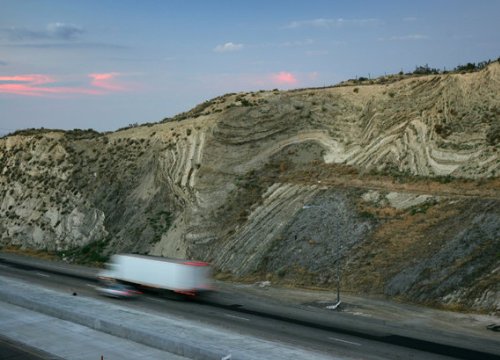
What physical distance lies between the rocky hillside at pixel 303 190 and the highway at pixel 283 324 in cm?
769

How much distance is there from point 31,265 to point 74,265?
3.92 metres

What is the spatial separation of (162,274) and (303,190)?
1908 cm

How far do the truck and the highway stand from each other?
0.91m

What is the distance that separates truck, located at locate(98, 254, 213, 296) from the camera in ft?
Answer: 117

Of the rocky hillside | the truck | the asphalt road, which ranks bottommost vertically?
the asphalt road

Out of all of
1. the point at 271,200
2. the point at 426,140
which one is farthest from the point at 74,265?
the point at 426,140

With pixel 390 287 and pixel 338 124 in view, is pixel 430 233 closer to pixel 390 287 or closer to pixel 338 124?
pixel 390 287

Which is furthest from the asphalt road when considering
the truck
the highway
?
the truck

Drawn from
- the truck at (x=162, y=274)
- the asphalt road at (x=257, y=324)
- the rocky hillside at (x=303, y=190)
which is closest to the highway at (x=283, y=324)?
the asphalt road at (x=257, y=324)

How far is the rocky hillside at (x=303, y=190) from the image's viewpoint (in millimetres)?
39812

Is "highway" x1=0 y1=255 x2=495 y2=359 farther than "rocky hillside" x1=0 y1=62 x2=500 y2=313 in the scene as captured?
No

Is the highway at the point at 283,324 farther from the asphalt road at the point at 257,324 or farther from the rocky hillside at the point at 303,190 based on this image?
the rocky hillside at the point at 303,190

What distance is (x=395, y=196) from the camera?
47031 millimetres

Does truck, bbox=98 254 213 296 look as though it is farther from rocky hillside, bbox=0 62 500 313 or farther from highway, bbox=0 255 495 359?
rocky hillside, bbox=0 62 500 313
